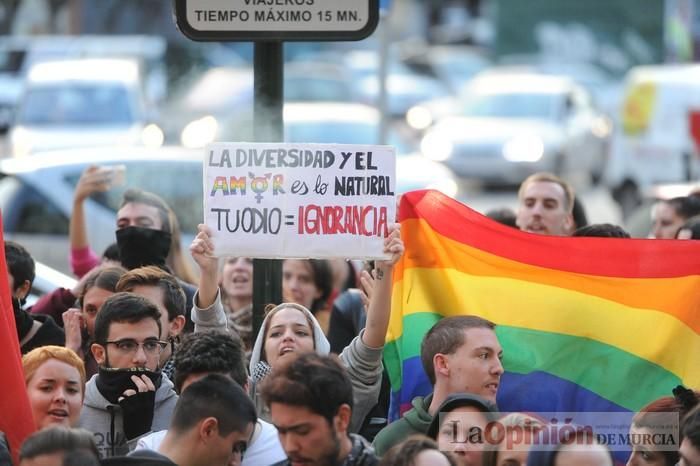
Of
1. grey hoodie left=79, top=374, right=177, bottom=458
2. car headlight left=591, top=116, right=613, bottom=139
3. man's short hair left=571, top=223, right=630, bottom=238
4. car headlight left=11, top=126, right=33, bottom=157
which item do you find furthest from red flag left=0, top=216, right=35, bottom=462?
car headlight left=591, top=116, right=613, bottom=139

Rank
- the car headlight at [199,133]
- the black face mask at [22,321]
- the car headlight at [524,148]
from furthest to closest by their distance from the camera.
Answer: the car headlight at [524,148] → the car headlight at [199,133] → the black face mask at [22,321]

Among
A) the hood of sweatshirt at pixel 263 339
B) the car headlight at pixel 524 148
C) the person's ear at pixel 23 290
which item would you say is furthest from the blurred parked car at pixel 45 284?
the car headlight at pixel 524 148

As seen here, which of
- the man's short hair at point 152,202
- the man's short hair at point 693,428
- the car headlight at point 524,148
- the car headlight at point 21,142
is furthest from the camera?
the car headlight at point 524,148

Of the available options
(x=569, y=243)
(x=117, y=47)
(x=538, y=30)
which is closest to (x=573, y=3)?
(x=538, y=30)

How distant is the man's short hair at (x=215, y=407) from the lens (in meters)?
5.32

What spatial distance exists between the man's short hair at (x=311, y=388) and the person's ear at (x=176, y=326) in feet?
5.74

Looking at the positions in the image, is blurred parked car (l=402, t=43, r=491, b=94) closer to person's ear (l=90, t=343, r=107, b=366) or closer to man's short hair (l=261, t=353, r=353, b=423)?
person's ear (l=90, t=343, r=107, b=366)

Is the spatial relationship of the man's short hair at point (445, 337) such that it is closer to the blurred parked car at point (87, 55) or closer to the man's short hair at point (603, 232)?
the man's short hair at point (603, 232)

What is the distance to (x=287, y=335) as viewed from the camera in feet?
20.9

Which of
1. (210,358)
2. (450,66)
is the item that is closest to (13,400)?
(210,358)

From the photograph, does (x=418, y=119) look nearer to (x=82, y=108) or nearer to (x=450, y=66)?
(x=450, y=66)

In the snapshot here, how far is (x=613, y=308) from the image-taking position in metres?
6.68

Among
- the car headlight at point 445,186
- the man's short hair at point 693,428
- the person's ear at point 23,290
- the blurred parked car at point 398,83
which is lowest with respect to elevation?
the man's short hair at point 693,428

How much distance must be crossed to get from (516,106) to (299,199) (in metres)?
19.1
